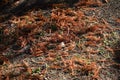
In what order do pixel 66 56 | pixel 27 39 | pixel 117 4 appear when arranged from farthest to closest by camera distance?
pixel 117 4 < pixel 27 39 < pixel 66 56

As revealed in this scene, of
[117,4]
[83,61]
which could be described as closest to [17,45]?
[83,61]

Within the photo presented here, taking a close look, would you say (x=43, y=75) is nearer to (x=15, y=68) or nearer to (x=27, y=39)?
(x=15, y=68)

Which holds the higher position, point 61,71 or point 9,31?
point 9,31

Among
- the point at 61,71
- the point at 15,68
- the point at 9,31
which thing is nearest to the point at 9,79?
the point at 15,68

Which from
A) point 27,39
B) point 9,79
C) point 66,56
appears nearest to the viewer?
point 9,79

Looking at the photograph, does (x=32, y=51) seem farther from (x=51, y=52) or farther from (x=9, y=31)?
(x=9, y=31)

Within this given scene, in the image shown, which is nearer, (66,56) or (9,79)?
(9,79)
